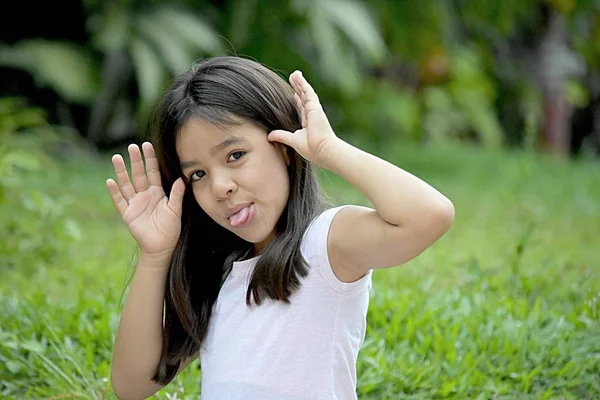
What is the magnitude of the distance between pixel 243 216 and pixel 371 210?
27cm


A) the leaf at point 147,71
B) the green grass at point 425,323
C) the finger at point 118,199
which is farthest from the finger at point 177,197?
the leaf at point 147,71

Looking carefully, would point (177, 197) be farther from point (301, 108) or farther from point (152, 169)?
point (301, 108)

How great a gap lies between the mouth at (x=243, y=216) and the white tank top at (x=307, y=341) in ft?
0.38

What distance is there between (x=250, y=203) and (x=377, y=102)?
23.5 ft

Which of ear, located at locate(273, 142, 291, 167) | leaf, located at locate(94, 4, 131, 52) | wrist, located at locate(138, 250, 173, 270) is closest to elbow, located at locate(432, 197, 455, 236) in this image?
ear, located at locate(273, 142, 291, 167)

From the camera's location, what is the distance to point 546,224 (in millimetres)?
5066

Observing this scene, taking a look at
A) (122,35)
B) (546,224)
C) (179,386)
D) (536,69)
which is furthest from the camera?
(536,69)

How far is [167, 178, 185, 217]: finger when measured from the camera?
1.80 meters

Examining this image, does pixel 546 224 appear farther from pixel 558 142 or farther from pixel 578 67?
pixel 578 67

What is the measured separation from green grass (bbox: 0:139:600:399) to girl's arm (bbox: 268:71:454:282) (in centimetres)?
84

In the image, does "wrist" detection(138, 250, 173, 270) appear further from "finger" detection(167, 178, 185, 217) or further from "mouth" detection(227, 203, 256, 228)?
"mouth" detection(227, 203, 256, 228)

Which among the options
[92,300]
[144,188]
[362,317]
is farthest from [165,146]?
[92,300]

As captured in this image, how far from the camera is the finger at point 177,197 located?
1.80m

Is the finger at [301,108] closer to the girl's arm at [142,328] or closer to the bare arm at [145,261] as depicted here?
the bare arm at [145,261]
